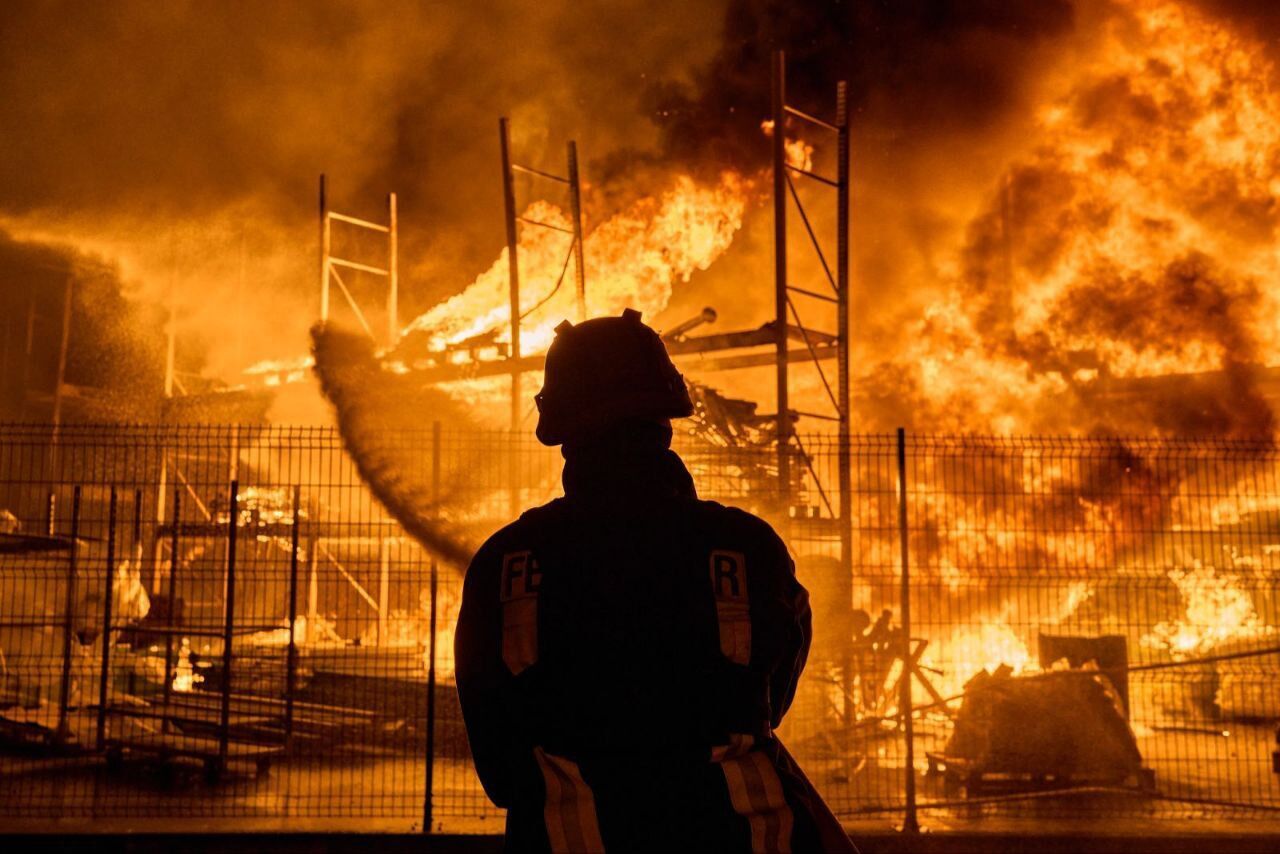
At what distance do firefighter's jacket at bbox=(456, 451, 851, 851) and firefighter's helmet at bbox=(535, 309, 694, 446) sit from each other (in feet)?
0.49

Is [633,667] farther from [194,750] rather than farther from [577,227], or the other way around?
[577,227]

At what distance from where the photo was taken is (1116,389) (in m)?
19.0

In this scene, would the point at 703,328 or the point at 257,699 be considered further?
the point at 703,328

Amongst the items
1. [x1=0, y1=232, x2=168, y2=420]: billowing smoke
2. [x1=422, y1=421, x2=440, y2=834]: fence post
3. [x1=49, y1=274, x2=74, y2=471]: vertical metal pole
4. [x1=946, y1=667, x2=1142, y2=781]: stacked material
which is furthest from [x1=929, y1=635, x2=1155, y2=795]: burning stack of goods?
[x1=49, y1=274, x2=74, y2=471]: vertical metal pole

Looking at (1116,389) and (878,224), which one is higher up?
(878,224)

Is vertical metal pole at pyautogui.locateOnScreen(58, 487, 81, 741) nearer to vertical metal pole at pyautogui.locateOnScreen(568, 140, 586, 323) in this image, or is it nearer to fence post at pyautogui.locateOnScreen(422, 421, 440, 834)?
fence post at pyautogui.locateOnScreen(422, 421, 440, 834)

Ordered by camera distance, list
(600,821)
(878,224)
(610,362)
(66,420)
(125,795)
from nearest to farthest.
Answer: (600,821)
(610,362)
(125,795)
(878,224)
(66,420)

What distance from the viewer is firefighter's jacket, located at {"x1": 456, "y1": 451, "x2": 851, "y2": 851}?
2191mm

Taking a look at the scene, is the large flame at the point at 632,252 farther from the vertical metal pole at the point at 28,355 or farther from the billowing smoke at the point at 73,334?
the vertical metal pole at the point at 28,355

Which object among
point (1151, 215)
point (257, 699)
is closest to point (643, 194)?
point (1151, 215)

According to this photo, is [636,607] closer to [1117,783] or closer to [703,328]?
[1117,783]

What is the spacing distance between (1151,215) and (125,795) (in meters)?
18.0

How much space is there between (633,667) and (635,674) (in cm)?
1

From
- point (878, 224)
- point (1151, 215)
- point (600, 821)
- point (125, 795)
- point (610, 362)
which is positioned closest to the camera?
point (600, 821)
